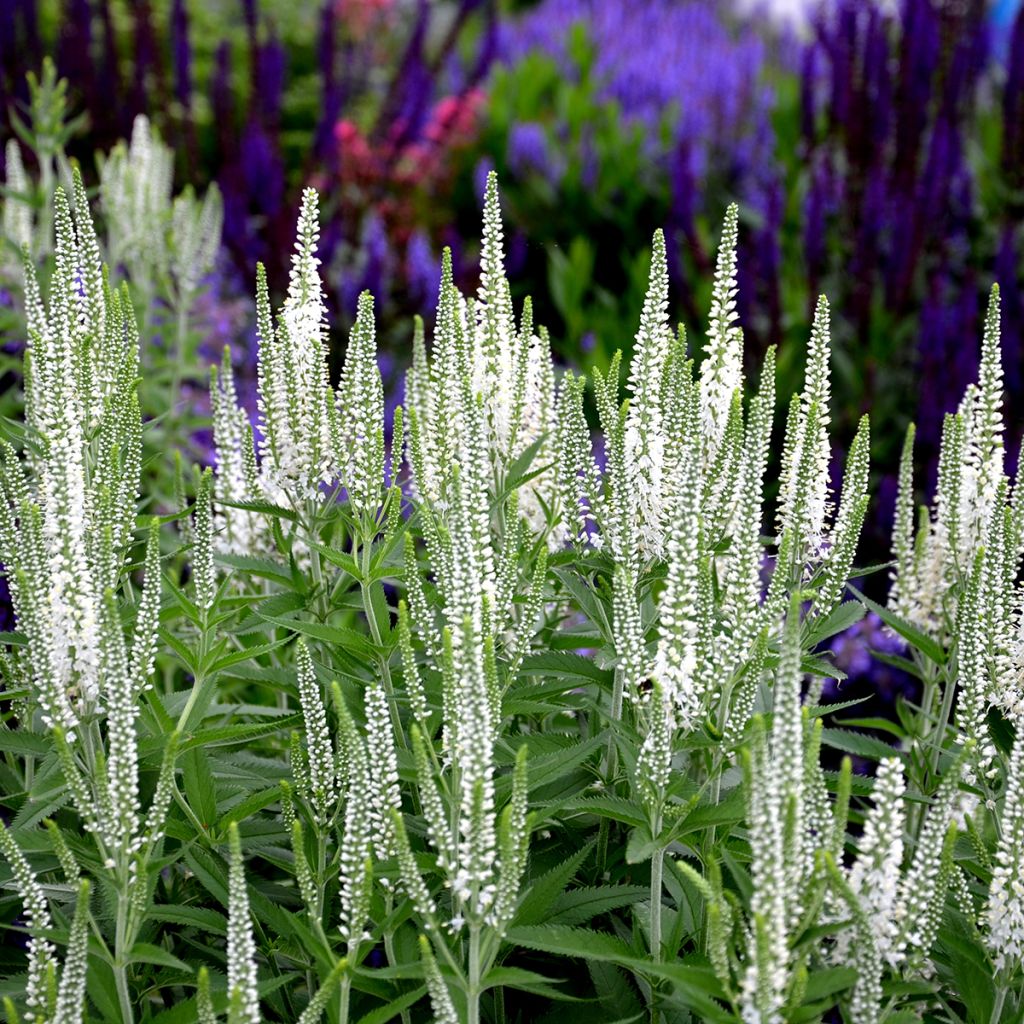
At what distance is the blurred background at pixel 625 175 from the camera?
307 inches

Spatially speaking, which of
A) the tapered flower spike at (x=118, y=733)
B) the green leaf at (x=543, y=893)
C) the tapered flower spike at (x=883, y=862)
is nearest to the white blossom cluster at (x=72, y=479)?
the tapered flower spike at (x=118, y=733)

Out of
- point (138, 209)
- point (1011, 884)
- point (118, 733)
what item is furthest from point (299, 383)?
point (138, 209)

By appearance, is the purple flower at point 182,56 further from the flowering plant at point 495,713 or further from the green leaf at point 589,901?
the green leaf at point 589,901

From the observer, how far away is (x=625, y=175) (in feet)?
32.7

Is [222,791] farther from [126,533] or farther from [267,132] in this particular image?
[267,132]

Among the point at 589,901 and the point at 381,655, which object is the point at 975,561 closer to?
the point at 589,901

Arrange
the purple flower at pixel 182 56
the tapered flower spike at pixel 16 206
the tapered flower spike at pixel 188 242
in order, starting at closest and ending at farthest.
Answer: the tapered flower spike at pixel 16 206, the tapered flower spike at pixel 188 242, the purple flower at pixel 182 56

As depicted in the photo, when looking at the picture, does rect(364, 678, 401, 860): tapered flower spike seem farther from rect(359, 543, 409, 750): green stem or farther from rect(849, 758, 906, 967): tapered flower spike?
rect(849, 758, 906, 967): tapered flower spike

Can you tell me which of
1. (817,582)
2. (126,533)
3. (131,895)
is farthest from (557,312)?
(131,895)

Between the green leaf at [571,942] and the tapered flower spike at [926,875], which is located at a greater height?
the tapered flower spike at [926,875]

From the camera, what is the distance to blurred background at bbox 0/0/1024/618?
7793mm

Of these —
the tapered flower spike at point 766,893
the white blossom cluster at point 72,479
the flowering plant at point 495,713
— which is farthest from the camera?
the white blossom cluster at point 72,479

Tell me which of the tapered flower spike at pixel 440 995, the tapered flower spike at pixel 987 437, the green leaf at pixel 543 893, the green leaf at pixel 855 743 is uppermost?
the tapered flower spike at pixel 987 437

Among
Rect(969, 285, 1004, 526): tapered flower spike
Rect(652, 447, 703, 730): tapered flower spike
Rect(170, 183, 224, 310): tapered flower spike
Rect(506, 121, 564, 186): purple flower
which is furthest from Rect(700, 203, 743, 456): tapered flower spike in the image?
Rect(506, 121, 564, 186): purple flower
